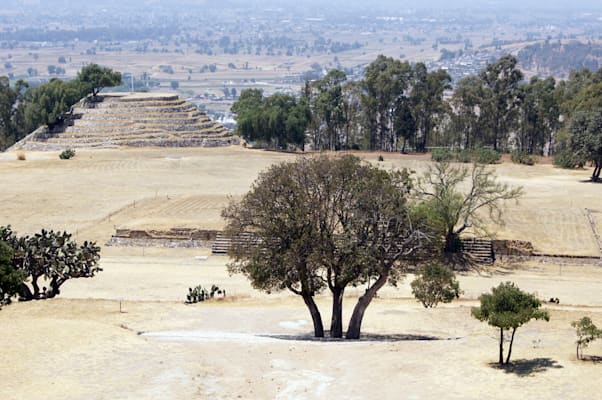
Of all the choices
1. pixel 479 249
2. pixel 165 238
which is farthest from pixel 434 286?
pixel 165 238

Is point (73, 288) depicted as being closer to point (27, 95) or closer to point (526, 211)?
point (526, 211)

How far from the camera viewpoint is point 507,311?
89.6ft

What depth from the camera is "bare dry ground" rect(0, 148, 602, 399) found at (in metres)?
25.7

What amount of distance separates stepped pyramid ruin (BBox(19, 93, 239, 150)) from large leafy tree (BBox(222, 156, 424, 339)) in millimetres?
71650

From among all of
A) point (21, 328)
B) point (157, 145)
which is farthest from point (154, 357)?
point (157, 145)

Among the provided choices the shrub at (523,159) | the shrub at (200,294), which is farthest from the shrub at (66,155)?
the shrub at (200,294)

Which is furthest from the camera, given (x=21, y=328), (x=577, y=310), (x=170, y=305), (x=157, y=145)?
(x=157, y=145)

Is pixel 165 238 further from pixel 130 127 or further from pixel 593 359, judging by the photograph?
pixel 130 127

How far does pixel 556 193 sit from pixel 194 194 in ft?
89.2

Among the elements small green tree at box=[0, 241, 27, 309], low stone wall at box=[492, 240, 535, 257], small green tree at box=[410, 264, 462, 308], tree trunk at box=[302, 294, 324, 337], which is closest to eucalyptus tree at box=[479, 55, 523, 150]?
low stone wall at box=[492, 240, 535, 257]

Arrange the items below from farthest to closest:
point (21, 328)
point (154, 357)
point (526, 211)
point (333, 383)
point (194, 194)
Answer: point (194, 194) → point (526, 211) → point (21, 328) → point (154, 357) → point (333, 383)

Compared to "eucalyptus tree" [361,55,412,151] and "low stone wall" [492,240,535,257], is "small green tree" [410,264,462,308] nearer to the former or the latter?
"low stone wall" [492,240,535,257]

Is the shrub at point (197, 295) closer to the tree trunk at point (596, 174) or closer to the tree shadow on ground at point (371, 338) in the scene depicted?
the tree shadow on ground at point (371, 338)

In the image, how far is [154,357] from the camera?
28.5 meters
